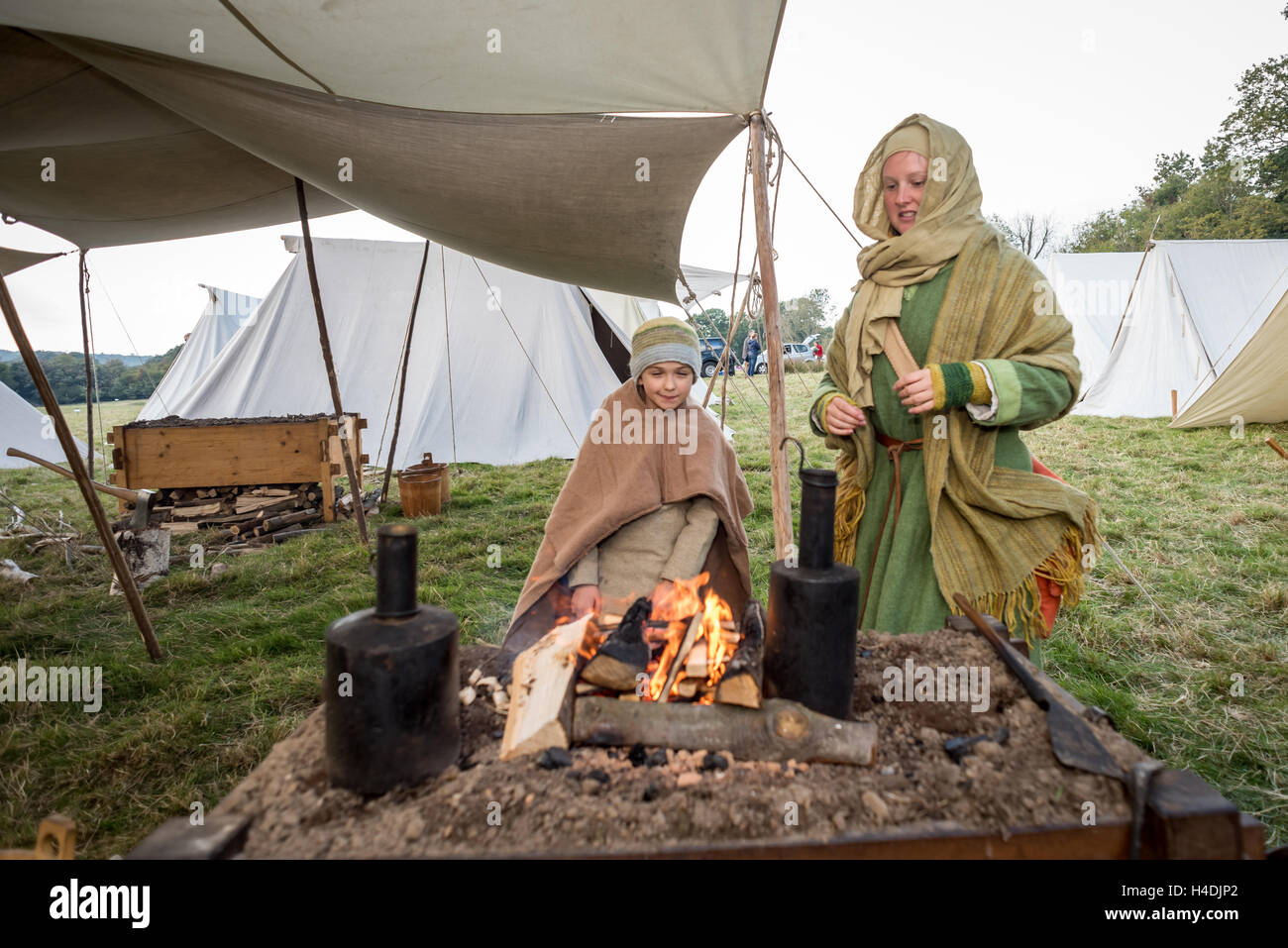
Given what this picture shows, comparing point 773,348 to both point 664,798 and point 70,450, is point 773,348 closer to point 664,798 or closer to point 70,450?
point 664,798

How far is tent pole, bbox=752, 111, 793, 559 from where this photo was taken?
2.41 metres

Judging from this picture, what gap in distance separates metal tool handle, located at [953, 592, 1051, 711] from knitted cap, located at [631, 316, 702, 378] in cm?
123

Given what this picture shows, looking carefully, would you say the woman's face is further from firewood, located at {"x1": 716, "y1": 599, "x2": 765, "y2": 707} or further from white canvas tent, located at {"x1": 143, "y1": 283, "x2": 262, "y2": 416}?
white canvas tent, located at {"x1": 143, "y1": 283, "x2": 262, "y2": 416}

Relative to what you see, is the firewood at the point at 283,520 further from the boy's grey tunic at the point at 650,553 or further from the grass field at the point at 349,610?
the boy's grey tunic at the point at 650,553

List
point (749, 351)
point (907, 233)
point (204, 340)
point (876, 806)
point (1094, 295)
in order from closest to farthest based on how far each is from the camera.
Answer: point (876, 806) → point (907, 233) → point (204, 340) → point (1094, 295) → point (749, 351)

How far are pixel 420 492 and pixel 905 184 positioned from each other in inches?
195

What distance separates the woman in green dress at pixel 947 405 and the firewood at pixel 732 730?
0.84m

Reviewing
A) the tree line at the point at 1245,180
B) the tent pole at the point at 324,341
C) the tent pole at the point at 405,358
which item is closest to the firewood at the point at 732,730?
the tent pole at the point at 324,341

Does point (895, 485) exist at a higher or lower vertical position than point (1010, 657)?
higher

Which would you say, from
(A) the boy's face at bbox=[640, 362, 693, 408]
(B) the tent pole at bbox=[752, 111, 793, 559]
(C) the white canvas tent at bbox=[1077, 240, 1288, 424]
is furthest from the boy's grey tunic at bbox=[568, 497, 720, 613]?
(C) the white canvas tent at bbox=[1077, 240, 1288, 424]

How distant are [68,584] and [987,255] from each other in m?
5.75

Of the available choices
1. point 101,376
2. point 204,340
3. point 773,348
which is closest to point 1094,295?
point 773,348

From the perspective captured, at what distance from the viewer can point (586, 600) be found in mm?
2295

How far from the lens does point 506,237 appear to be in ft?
12.2
